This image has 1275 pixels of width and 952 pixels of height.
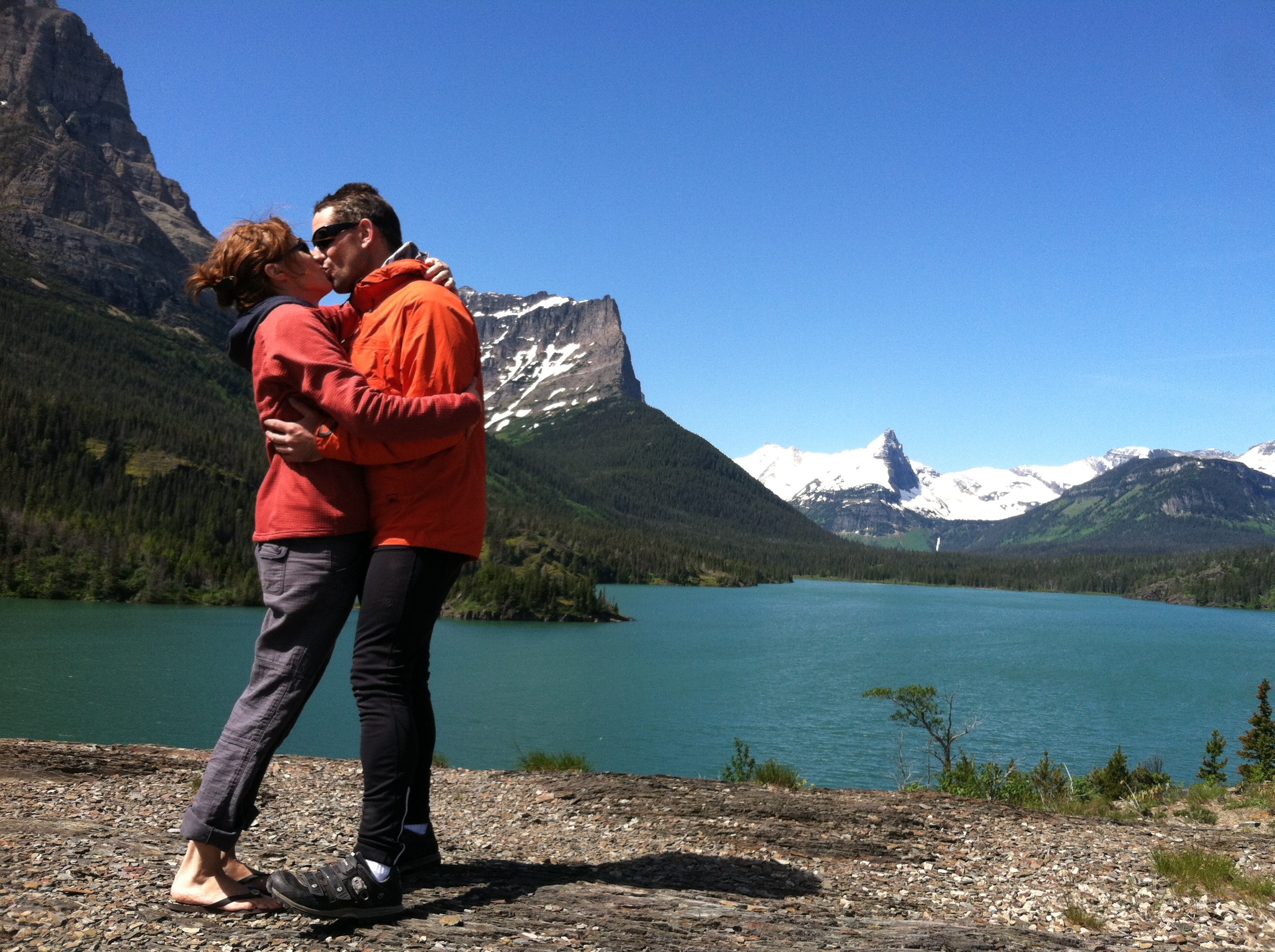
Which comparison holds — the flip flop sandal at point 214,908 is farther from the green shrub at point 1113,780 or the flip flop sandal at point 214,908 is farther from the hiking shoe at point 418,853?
the green shrub at point 1113,780

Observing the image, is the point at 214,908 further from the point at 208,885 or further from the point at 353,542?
the point at 353,542

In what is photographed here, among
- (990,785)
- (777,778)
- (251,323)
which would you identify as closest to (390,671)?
(251,323)

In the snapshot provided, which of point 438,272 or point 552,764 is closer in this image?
point 438,272

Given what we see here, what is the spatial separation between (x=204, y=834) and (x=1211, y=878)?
5.46m

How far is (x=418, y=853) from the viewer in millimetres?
4371

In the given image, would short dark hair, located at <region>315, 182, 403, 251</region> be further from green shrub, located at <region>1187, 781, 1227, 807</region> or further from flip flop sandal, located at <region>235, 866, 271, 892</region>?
green shrub, located at <region>1187, 781, 1227, 807</region>

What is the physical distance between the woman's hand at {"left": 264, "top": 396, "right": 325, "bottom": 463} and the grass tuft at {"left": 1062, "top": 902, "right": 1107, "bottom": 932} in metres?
4.51

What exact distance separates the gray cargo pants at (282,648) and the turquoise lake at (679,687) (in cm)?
2223

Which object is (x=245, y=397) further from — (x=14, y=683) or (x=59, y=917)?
(x=59, y=917)

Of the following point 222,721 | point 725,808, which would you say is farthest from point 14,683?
point 725,808

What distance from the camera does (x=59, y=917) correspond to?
10.3 feet

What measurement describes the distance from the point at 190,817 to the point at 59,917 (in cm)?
51

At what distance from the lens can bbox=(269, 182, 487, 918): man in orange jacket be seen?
139 inches

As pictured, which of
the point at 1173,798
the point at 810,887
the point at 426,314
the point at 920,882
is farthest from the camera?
the point at 1173,798
